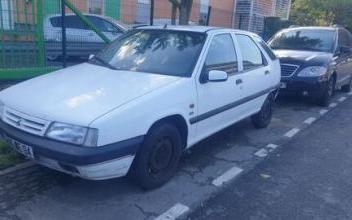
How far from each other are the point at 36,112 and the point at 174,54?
1814mm

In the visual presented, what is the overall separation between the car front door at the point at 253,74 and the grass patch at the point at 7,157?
299 centimetres

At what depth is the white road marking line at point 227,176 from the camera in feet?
14.6

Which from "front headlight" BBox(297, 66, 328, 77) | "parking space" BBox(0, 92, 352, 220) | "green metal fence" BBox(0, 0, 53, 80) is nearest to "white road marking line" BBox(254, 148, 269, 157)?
"parking space" BBox(0, 92, 352, 220)

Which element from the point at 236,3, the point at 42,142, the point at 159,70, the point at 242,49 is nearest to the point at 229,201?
the point at 159,70

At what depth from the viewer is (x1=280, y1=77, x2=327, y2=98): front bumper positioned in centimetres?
813

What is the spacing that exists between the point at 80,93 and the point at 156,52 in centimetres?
128

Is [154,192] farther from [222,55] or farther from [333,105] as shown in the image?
[333,105]

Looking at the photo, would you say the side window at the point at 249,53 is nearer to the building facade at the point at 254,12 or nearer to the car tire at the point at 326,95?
the car tire at the point at 326,95

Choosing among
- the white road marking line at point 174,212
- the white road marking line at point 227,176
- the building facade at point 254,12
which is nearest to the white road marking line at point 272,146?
the white road marking line at point 227,176

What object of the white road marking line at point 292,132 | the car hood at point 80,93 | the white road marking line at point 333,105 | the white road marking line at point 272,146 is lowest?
the white road marking line at point 333,105

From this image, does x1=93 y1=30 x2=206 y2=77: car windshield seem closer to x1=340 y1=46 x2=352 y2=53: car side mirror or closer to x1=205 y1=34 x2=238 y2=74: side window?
x1=205 y1=34 x2=238 y2=74: side window

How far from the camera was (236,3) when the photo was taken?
A: 24.6m

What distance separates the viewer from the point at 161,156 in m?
4.12

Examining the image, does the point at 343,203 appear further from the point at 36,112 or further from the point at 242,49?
the point at 36,112
